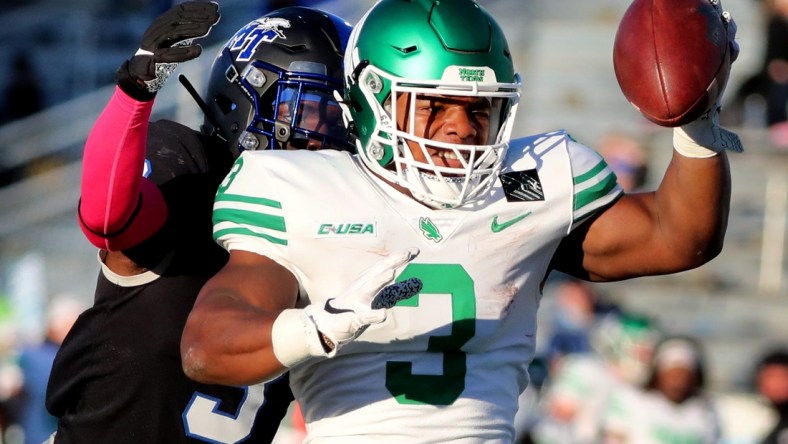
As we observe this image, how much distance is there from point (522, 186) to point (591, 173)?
18 centimetres

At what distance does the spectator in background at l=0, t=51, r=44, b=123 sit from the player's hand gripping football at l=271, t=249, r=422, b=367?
880 centimetres

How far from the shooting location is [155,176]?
3.28m

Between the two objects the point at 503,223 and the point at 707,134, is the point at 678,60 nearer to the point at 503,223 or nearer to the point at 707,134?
the point at 707,134

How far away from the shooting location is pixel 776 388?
710 centimetres

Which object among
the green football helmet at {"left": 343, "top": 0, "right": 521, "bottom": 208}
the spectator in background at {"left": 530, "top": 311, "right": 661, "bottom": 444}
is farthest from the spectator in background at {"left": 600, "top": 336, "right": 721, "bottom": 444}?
the green football helmet at {"left": 343, "top": 0, "right": 521, "bottom": 208}

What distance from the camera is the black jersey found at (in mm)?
3299

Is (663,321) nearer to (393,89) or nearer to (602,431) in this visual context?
(602,431)

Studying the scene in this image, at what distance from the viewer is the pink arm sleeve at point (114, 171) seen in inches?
117

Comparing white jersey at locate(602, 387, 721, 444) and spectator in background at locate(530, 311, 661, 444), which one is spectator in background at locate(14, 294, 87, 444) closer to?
spectator in background at locate(530, 311, 661, 444)

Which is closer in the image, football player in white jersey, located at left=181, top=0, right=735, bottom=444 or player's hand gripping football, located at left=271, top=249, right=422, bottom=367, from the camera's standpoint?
player's hand gripping football, located at left=271, top=249, right=422, bottom=367

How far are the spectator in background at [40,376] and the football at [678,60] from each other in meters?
5.53

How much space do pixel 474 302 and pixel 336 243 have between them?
12.5 inches

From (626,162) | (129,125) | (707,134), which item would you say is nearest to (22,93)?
(626,162)

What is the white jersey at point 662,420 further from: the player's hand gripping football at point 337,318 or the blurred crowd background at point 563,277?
the player's hand gripping football at point 337,318
